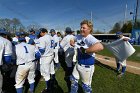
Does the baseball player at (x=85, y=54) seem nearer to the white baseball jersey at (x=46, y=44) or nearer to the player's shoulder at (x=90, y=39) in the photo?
the player's shoulder at (x=90, y=39)

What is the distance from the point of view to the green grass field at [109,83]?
6965 mm

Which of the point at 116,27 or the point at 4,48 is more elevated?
the point at 4,48

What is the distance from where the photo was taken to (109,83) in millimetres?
7691

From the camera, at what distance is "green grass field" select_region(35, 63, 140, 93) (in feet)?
22.9

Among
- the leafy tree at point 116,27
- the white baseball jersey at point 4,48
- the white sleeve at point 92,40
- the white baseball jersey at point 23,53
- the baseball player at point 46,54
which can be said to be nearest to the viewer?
the white sleeve at point 92,40

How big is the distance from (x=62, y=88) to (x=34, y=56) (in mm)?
1734

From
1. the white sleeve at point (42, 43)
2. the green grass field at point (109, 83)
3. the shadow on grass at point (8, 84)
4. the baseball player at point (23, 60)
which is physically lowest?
the green grass field at point (109, 83)

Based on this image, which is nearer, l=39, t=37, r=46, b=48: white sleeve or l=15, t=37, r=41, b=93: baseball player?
l=15, t=37, r=41, b=93: baseball player

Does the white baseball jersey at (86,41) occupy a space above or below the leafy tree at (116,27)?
above

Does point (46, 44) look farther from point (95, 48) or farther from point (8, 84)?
Result: point (95, 48)

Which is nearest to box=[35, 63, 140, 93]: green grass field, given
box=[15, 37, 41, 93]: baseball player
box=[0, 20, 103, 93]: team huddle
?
box=[0, 20, 103, 93]: team huddle

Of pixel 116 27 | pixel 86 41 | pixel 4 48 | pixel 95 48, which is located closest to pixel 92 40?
pixel 86 41

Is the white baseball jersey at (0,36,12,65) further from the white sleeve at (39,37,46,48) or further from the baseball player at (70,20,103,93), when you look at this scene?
the baseball player at (70,20,103,93)

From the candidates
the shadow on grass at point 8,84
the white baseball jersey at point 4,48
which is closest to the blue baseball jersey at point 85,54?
the white baseball jersey at point 4,48
